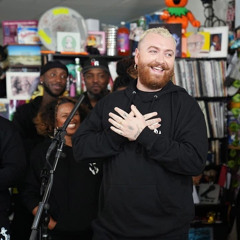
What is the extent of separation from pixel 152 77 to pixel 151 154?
0.97 ft

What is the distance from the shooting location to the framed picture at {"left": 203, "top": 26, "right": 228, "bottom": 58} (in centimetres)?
373

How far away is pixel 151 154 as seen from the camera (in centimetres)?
143

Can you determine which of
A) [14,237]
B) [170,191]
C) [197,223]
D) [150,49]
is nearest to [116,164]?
[170,191]

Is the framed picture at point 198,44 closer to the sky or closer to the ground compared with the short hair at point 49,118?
closer to the sky

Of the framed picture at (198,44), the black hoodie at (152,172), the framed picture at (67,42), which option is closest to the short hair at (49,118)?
the black hoodie at (152,172)

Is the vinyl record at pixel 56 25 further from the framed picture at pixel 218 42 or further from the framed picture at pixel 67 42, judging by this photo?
the framed picture at pixel 218 42

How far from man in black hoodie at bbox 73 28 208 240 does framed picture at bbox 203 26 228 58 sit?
2.32m

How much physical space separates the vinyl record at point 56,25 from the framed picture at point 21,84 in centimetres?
36

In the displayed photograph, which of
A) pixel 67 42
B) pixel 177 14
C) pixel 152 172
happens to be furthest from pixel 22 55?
pixel 152 172

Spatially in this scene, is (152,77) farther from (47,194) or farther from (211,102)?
(211,102)

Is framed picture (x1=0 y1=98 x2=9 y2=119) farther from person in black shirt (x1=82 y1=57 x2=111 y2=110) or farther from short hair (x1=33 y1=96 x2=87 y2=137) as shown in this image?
short hair (x1=33 y1=96 x2=87 y2=137)

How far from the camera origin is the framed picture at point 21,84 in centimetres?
397

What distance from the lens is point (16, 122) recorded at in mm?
2947

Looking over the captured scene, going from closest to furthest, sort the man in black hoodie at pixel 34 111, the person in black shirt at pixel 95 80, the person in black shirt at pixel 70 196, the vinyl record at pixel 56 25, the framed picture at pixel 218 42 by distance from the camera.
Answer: the person in black shirt at pixel 70 196, the man in black hoodie at pixel 34 111, the person in black shirt at pixel 95 80, the framed picture at pixel 218 42, the vinyl record at pixel 56 25
